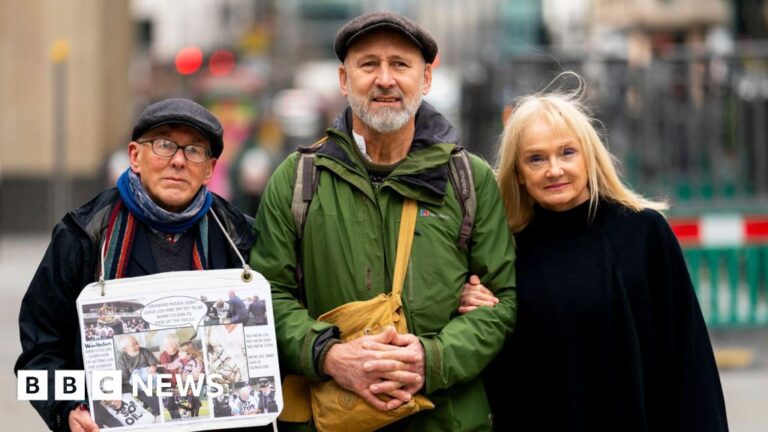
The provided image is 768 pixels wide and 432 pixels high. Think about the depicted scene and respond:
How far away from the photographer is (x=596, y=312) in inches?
179

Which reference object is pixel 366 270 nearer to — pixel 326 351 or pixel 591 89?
pixel 326 351

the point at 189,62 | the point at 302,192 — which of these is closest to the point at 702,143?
the point at 302,192

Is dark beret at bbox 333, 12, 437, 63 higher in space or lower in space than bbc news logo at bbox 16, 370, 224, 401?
higher

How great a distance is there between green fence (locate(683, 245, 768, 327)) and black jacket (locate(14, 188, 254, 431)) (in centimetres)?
784


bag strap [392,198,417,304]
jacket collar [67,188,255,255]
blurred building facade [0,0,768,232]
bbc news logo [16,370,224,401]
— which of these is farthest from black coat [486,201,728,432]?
blurred building facade [0,0,768,232]

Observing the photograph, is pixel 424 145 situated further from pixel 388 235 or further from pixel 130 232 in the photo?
pixel 130 232

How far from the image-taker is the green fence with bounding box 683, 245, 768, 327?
11.2 m

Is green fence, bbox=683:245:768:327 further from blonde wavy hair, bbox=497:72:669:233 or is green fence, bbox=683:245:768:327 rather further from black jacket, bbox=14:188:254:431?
black jacket, bbox=14:188:254:431

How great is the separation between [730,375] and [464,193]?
23.2 feet

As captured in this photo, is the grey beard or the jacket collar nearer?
the jacket collar

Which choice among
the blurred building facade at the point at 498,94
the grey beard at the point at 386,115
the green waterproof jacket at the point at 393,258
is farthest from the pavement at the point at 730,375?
the grey beard at the point at 386,115

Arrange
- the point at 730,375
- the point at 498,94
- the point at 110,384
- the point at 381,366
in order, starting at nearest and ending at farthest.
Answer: the point at 110,384
the point at 381,366
the point at 730,375
the point at 498,94

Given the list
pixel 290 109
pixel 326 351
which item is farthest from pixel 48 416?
pixel 290 109

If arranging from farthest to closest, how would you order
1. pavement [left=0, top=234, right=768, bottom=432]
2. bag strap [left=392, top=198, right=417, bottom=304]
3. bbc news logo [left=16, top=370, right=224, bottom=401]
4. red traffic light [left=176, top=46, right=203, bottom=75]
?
red traffic light [left=176, top=46, right=203, bottom=75]
pavement [left=0, top=234, right=768, bottom=432]
bag strap [left=392, top=198, right=417, bottom=304]
bbc news logo [left=16, top=370, right=224, bottom=401]
